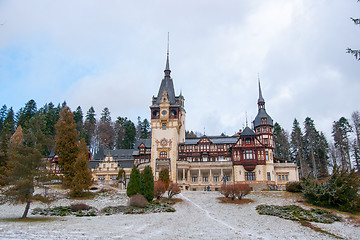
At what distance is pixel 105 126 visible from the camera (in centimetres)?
9600

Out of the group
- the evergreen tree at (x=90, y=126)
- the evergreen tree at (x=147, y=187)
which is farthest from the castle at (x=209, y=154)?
the evergreen tree at (x=90, y=126)

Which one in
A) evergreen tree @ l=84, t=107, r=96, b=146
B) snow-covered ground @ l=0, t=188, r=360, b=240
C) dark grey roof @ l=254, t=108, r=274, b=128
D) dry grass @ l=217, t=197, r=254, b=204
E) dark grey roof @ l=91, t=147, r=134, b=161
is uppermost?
evergreen tree @ l=84, t=107, r=96, b=146

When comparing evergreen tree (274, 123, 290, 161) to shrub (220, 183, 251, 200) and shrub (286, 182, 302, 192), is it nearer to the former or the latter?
shrub (286, 182, 302, 192)

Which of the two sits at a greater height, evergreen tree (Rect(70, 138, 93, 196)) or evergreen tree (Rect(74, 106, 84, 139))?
evergreen tree (Rect(74, 106, 84, 139))

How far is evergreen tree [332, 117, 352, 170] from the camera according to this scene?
209ft

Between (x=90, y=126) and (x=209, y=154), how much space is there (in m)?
48.7

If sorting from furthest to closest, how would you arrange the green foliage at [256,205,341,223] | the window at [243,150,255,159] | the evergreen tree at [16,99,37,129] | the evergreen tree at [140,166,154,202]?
the evergreen tree at [16,99,37,129] < the window at [243,150,255,159] < the evergreen tree at [140,166,154,202] < the green foliage at [256,205,341,223]

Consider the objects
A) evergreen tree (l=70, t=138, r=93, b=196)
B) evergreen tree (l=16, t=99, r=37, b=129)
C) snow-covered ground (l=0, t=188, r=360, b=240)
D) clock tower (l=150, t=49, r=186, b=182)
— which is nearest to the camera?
snow-covered ground (l=0, t=188, r=360, b=240)

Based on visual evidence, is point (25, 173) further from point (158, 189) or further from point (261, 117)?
point (261, 117)

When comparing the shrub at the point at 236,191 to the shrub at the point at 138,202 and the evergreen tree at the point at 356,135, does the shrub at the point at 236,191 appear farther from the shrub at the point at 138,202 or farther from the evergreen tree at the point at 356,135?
the evergreen tree at the point at 356,135

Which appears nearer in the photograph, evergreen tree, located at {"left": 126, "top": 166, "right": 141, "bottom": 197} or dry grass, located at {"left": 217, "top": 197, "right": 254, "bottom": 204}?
evergreen tree, located at {"left": 126, "top": 166, "right": 141, "bottom": 197}

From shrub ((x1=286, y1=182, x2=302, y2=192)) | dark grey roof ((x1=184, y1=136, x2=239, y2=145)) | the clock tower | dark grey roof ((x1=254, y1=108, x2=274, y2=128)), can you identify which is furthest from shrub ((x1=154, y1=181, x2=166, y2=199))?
dark grey roof ((x1=254, y1=108, x2=274, y2=128))

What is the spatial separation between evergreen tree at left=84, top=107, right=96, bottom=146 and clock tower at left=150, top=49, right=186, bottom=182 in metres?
36.9

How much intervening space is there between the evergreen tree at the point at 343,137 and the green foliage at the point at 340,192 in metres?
35.7
